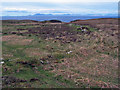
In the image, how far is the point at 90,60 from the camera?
1311cm

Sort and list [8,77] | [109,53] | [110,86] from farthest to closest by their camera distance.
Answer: [109,53] → [8,77] → [110,86]

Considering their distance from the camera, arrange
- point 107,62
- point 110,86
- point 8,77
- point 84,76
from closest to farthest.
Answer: point 110,86 → point 8,77 → point 84,76 → point 107,62

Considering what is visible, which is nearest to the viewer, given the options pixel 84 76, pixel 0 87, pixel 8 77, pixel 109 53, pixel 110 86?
pixel 0 87

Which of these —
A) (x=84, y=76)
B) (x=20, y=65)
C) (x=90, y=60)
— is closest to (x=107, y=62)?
(x=90, y=60)

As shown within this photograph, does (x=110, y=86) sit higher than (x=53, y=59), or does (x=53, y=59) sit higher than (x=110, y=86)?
(x=53, y=59)

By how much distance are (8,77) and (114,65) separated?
9507 mm

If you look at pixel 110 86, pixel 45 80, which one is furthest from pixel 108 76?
pixel 45 80

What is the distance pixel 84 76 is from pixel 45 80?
3.09 meters

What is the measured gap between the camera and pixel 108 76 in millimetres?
9992

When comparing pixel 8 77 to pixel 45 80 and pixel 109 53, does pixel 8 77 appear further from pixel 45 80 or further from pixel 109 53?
pixel 109 53

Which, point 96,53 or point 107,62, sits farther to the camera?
point 96,53

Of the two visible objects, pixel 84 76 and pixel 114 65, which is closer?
pixel 84 76

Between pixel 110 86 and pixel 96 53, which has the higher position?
pixel 96 53

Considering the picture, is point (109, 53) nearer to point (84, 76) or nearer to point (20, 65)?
point (84, 76)
